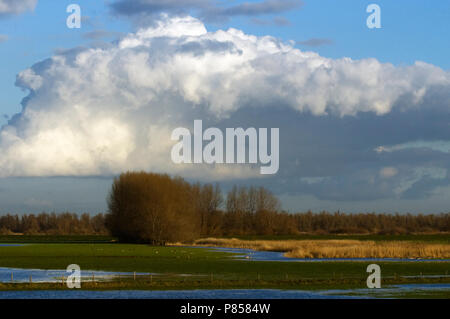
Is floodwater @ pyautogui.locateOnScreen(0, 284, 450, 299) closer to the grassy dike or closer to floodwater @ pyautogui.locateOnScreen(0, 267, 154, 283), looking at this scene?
the grassy dike

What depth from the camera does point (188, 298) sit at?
45.8 meters

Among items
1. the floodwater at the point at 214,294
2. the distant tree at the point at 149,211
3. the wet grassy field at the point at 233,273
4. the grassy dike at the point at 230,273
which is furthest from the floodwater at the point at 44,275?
the distant tree at the point at 149,211

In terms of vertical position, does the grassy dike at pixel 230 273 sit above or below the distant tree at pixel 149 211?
below

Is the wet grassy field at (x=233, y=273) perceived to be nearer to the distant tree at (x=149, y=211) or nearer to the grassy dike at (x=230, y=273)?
the grassy dike at (x=230, y=273)

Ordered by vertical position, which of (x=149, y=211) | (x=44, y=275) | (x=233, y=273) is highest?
(x=149, y=211)

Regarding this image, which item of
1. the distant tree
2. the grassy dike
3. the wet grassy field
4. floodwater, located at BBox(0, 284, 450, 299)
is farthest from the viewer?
the distant tree

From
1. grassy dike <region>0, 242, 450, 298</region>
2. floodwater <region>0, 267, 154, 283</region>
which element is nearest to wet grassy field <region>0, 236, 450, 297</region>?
grassy dike <region>0, 242, 450, 298</region>

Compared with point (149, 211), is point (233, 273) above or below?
below

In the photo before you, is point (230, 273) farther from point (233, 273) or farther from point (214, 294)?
point (214, 294)

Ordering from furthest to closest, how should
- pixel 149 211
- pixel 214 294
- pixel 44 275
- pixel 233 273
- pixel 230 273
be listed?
pixel 149 211 < pixel 233 273 < pixel 230 273 < pixel 44 275 < pixel 214 294

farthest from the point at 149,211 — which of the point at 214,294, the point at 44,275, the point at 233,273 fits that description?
the point at 214,294

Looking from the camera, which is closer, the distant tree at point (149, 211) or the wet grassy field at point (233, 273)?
the wet grassy field at point (233, 273)
